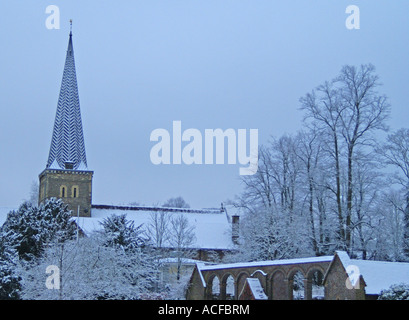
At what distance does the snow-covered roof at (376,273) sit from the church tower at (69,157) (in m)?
32.4

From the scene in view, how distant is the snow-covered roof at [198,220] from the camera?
1986 inches

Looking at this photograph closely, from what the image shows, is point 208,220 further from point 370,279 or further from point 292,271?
point 370,279

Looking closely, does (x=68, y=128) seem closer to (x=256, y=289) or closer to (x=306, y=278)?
(x=256, y=289)

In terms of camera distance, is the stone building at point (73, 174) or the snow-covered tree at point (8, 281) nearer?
the snow-covered tree at point (8, 281)

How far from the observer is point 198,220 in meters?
54.1

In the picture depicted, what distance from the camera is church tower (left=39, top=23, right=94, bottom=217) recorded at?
50.8 metres

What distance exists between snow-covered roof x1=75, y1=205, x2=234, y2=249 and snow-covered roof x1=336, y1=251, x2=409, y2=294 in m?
26.2

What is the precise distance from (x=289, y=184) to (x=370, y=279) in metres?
15.1

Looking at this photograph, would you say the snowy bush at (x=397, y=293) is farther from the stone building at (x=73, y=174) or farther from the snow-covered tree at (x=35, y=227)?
the stone building at (x=73, y=174)

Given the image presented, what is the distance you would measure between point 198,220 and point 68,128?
13.5 metres

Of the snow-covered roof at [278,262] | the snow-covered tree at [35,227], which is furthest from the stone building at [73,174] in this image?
the snow-covered roof at [278,262]

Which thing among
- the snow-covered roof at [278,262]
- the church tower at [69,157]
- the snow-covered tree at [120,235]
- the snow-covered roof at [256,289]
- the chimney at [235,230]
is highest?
the church tower at [69,157]

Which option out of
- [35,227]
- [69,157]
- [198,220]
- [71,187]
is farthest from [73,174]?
[35,227]

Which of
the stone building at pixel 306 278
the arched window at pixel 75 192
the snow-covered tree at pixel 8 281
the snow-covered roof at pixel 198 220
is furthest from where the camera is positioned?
the arched window at pixel 75 192
